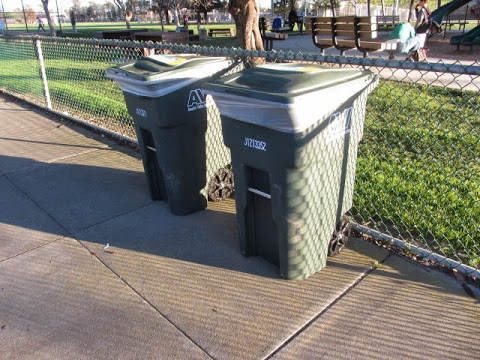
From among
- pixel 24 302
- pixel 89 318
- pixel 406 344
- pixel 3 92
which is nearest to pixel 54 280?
pixel 24 302

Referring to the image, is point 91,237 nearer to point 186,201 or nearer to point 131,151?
point 186,201

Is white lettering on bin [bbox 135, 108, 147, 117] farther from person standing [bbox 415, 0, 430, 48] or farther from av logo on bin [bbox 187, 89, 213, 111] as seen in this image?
person standing [bbox 415, 0, 430, 48]

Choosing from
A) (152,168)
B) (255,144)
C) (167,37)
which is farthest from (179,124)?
(167,37)

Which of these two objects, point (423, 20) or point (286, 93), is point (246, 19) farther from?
point (423, 20)

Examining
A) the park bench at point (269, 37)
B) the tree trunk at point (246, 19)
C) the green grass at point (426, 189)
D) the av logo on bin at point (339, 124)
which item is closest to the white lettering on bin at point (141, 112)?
the av logo on bin at point (339, 124)

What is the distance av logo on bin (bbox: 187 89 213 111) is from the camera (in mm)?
3445

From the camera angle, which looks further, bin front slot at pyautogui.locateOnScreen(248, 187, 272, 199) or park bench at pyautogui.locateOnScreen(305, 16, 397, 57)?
park bench at pyautogui.locateOnScreen(305, 16, 397, 57)

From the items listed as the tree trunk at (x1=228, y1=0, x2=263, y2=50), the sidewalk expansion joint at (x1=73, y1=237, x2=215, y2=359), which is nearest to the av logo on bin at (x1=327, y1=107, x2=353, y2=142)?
the sidewalk expansion joint at (x1=73, y1=237, x2=215, y2=359)

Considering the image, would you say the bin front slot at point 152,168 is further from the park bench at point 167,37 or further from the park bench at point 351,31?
the park bench at point 167,37

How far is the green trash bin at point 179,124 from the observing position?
335cm

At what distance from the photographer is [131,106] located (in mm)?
3760

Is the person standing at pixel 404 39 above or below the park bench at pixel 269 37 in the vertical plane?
below

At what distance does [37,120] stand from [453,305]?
696 centimetres

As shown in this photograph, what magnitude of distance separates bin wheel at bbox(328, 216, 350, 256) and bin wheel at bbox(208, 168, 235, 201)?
4.27 ft
